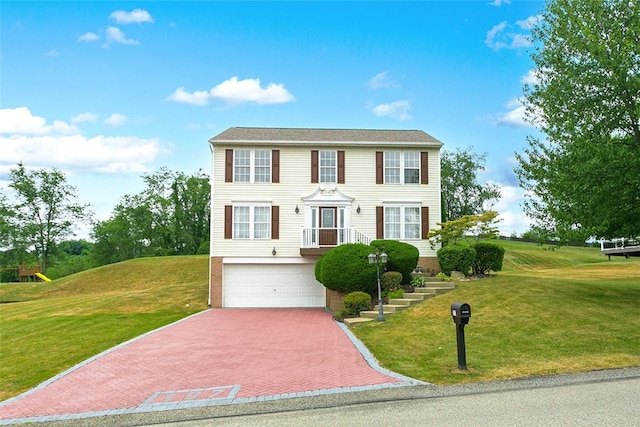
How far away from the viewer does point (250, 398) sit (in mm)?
7488

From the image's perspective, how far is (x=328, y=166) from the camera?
72.1ft

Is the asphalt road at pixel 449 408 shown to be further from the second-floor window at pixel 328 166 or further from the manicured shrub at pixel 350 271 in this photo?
the second-floor window at pixel 328 166

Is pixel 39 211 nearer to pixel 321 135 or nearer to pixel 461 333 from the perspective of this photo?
pixel 321 135

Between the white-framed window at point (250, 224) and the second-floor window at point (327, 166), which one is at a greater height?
the second-floor window at point (327, 166)

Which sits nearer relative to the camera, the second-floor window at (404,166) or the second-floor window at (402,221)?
the second-floor window at (402,221)

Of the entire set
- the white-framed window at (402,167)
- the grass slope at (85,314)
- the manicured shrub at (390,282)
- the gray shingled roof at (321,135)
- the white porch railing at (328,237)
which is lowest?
the grass slope at (85,314)

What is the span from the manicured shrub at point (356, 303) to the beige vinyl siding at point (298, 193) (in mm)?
5342

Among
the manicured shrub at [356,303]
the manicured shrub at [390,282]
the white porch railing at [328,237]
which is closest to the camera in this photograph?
the manicured shrub at [356,303]

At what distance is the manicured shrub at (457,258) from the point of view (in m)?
19.3

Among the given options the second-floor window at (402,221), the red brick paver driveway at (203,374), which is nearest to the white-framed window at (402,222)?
the second-floor window at (402,221)

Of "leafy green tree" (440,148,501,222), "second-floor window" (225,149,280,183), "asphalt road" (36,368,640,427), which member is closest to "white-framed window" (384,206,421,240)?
"second-floor window" (225,149,280,183)

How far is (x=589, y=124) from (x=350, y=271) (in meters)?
8.90

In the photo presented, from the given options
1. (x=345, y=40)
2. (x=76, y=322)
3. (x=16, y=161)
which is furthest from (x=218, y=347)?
(x=16, y=161)

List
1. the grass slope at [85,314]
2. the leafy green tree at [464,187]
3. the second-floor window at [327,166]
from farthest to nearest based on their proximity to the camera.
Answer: the leafy green tree at [464,187], the second-floor window at [327,166], the grass slope at [85,314]
